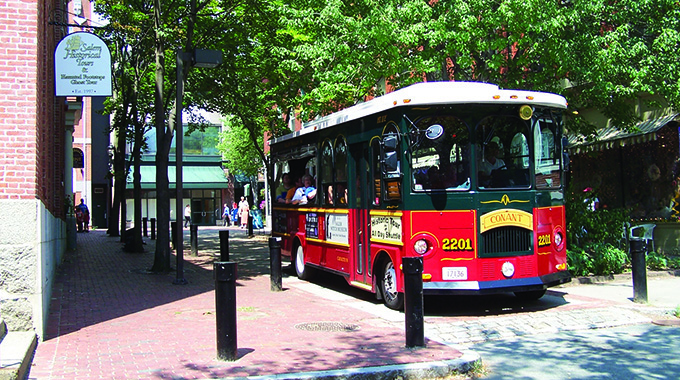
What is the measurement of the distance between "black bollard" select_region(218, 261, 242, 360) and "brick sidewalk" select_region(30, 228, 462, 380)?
145 mm

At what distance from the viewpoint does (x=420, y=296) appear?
281 inches

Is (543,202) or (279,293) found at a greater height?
(543,202)

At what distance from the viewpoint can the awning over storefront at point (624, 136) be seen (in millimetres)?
16422

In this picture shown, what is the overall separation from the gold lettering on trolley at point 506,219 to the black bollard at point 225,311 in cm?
414

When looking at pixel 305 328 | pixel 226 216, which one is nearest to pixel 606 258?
pixel 305 328

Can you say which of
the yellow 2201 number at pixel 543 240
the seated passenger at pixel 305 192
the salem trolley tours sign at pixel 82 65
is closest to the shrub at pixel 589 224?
the yellow 2201 number at pixel 543 240

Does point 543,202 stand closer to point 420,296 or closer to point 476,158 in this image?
point 476,158

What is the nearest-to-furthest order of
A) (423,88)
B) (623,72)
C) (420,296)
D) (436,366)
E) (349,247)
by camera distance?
(436,366) < (420,296) < (423,88) < (349,247) < (623,72)

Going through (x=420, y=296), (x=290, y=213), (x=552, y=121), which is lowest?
(x=420, y=296)

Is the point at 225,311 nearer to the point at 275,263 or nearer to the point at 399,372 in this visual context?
the point at 399,372

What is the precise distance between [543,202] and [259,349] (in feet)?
16.4

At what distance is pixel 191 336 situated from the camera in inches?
313

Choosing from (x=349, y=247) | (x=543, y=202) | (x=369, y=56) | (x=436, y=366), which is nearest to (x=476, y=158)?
(x=543, y=202)

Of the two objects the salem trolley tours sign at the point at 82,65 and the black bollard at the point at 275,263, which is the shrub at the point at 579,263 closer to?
the black bollard at the point at 275,263
